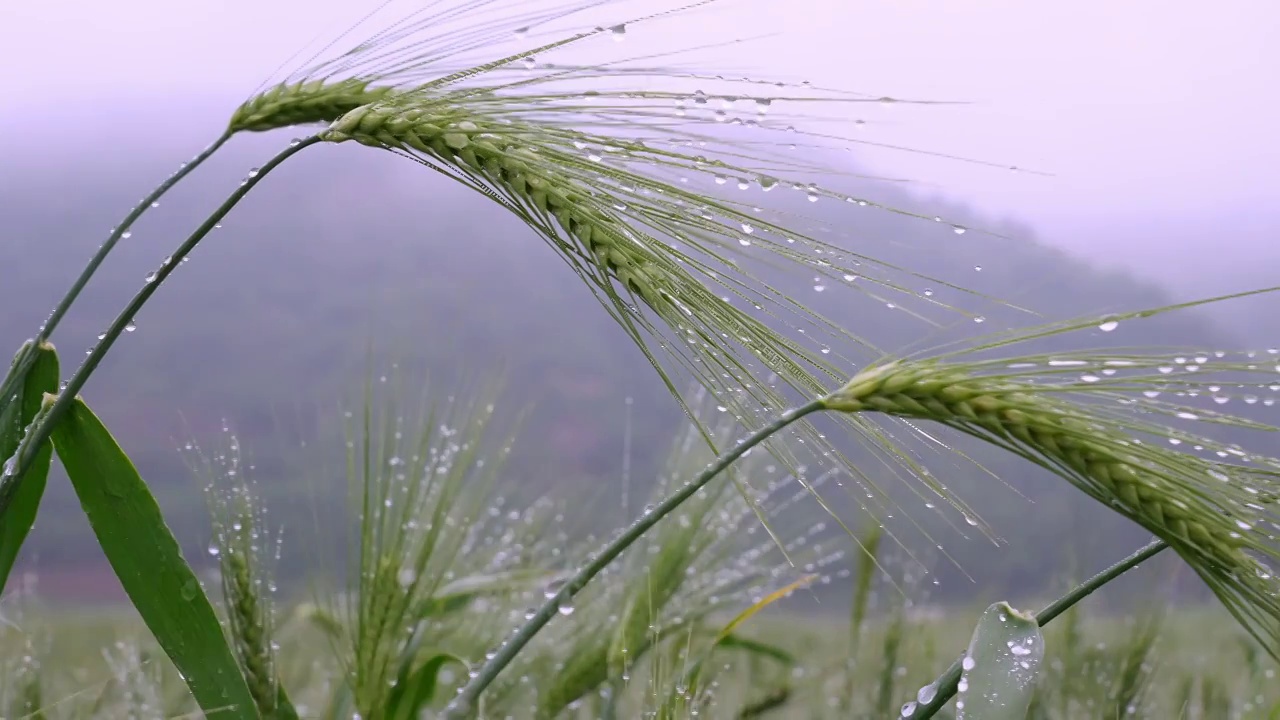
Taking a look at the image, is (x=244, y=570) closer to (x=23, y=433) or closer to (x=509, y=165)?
(x=23, y=433)

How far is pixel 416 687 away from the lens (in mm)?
833

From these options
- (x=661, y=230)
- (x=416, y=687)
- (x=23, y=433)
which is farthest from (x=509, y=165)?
(x=416, y=687)

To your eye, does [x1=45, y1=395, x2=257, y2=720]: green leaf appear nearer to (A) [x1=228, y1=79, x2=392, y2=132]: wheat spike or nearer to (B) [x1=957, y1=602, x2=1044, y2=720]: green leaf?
(A) [x1=228, y1=79, x2=392, y2=132]: wheat spike

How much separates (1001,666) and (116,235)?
1.84 feet

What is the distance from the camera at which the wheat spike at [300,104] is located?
60 cm

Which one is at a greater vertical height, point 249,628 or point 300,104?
point 300,104

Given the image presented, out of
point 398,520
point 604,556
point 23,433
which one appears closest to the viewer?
point 604,556

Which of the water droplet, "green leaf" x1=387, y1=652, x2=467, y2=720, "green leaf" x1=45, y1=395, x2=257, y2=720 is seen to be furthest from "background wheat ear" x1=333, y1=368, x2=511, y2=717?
the water droplet

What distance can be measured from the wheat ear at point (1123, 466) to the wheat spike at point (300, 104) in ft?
1.16

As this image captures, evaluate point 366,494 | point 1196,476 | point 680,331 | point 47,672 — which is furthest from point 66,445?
point 47,672

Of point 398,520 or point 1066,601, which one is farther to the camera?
point 398,520

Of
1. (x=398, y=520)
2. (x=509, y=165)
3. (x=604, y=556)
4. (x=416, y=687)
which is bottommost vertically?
(x=416, y=687)

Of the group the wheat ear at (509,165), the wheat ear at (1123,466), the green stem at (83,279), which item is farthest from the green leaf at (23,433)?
the wheat ear at (1123,466)

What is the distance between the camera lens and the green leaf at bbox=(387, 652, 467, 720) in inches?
31.6
